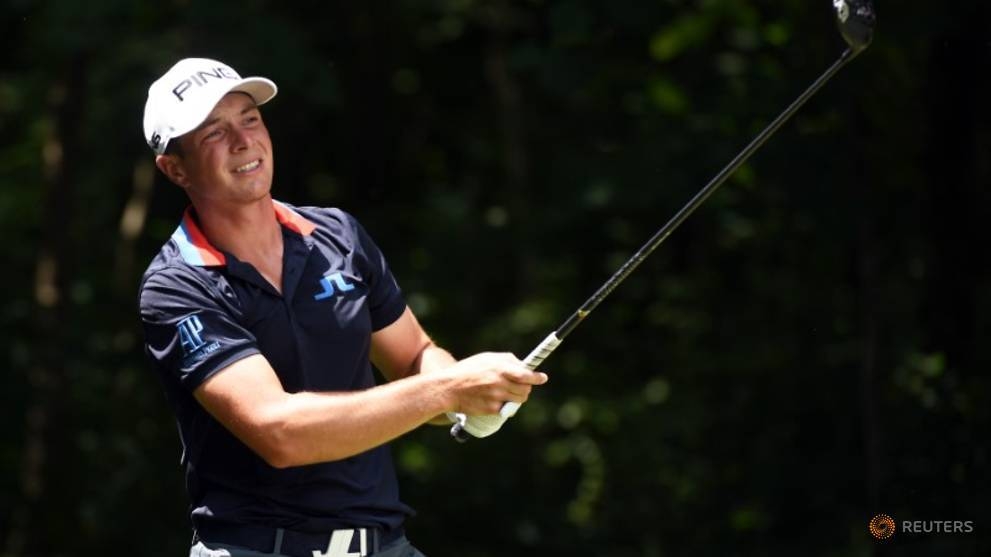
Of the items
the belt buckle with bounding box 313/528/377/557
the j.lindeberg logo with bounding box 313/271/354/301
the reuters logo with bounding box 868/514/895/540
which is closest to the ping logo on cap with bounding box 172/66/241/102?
the j.lindeberg logo with bounding box 313/271/354/301

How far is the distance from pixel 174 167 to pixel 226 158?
16cm

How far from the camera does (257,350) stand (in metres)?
3.40

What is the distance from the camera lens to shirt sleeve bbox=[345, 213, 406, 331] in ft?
12.5

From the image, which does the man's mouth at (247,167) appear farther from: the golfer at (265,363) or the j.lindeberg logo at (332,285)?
the j.lindeberg logo at (332,285)

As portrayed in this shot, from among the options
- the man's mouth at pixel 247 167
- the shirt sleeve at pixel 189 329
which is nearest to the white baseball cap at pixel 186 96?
the man's mouth at pixel 247 167

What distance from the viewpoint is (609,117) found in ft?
29.1

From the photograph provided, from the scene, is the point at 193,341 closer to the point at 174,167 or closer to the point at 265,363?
the point at 265,363

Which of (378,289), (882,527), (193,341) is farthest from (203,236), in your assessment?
(882,527)

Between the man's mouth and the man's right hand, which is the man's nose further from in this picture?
Result: the man's right hand

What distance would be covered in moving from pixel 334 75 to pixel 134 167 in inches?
79.7

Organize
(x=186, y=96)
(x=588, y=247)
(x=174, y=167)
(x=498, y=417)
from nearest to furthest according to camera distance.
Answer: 1. (x=498, y=417)
2. (x=186, y=96)
3. (x=174, y=167)
4. (x=588, y=247)

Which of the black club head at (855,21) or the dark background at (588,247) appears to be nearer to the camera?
the black club head at (855,21)

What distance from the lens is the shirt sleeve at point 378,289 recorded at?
12.5 ft

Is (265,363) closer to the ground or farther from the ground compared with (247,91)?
closer to the ground
